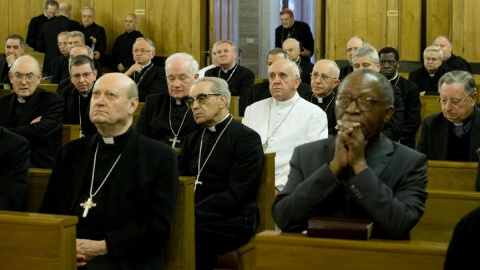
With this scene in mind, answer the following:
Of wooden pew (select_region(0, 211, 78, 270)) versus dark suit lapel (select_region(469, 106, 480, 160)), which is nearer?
wooden pew (select_region(0, 211, 78, 270))

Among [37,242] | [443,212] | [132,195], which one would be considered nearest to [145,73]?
[132,195]

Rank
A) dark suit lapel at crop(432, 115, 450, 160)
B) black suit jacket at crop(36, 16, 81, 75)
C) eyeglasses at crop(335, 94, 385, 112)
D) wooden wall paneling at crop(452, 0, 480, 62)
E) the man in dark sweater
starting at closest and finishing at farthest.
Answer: eyeglasses at crop(335, 94, 385, 112), dark suit lapel at crop(432, 115, 450, 160), wooden wall paneling at crop(452, 0, 480, 62), the man in dark sweater, black suit jacket at crop(36, 16, 81, 75)

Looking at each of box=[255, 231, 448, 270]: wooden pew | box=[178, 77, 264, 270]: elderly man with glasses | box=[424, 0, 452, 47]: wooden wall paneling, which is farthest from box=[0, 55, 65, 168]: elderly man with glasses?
box=[424, 0, 452, 47]: wooden wall paneling

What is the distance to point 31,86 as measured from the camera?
694 cm

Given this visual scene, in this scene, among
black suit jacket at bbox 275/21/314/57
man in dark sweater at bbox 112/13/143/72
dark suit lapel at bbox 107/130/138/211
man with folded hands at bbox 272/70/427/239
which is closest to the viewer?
man with folded hands at bbox 272/70/427/239

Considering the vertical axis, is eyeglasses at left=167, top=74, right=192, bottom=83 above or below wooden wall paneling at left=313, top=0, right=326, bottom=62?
below

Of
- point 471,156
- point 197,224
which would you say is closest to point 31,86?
point 197,224

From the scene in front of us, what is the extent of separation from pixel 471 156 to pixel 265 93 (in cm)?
293

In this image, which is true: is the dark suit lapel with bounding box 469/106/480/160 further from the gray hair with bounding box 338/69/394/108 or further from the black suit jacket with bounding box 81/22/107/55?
the black suit jacket with bounding box 81/22/107/55

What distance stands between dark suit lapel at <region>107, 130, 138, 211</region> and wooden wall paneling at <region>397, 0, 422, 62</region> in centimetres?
899

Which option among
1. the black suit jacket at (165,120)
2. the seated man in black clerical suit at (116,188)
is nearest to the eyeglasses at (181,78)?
the black suit jacket at (165,120)

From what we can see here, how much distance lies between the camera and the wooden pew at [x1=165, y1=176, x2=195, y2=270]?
4.54m

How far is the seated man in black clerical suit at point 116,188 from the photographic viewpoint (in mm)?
4238

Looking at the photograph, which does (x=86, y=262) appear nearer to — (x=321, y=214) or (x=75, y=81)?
(x=321, y=214)
